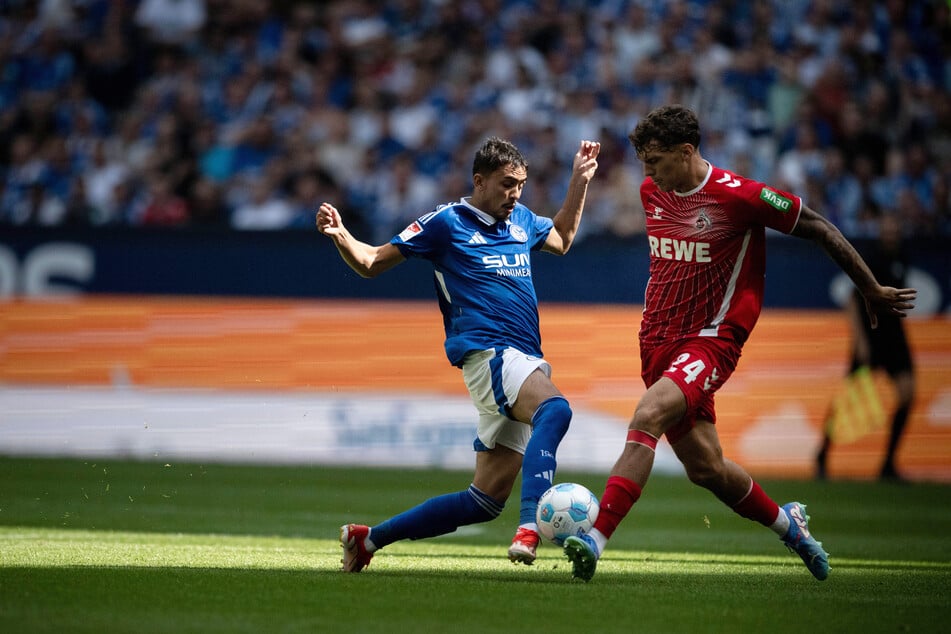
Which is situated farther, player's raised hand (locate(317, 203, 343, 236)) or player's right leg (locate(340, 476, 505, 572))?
player's raised hand (locate(317, 203, 343, 236))

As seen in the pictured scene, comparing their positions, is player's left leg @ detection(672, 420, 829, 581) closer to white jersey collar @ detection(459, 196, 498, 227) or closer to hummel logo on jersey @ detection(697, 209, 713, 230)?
hummel logo on jersey @ detection(697, 209, 713, 230)

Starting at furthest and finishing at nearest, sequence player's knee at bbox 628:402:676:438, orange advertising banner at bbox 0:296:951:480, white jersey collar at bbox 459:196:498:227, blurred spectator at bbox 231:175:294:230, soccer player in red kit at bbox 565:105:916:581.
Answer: blurred spectator at bbox 231:175:294:230, orange advertising banner at bbox 0:296:951:480, white jersey collar at bbox 459:196:498:227, soccer player in red kit at bbox 565:105:916:581, player's knee at bbox 628:402:676:438

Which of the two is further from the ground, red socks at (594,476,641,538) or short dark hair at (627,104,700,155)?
short dark hair at (627,104,700,155)

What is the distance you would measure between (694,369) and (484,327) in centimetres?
109

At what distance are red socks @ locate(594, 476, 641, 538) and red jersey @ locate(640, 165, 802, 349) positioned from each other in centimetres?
89

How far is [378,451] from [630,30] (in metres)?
7.25

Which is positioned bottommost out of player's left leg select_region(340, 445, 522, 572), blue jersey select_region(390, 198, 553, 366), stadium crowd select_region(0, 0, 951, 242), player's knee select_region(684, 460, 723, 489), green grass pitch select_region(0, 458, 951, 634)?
green grass pitch select_region(0, 458, 951, 634)

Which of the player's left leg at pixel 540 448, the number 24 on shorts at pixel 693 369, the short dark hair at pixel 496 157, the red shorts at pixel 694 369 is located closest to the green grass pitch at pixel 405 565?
the player's left leg at pixel 540 448

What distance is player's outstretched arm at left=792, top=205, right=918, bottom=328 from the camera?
21.3ft

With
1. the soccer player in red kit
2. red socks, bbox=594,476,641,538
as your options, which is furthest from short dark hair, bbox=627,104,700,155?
red socks, bbox=594,476,641,538

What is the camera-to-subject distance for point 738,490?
6738 mm

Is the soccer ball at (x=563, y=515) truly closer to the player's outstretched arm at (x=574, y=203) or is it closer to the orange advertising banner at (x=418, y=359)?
the player's outstretched arm at (x=574, y=203)

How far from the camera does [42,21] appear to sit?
739 inches

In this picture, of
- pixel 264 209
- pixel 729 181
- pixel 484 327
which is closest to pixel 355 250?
pixel 484 327
